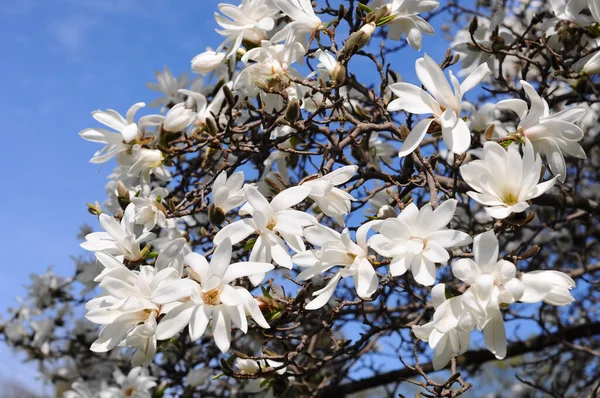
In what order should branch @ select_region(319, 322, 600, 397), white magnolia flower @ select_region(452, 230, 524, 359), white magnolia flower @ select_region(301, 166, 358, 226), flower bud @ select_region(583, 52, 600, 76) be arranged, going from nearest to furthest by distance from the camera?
white magnolia flower @ select_region(452, 230, 524, 359) < white magnolia flower @ select_region(301, 166, 358, 226) < flower bud @ select_region(583, 52, 600, 76) < branch @ select_region(319, 322, 600, 397)

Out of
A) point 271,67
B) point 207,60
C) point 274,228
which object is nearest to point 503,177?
point 274,228

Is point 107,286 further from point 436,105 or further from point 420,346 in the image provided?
point 420,346

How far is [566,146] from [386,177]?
463mm


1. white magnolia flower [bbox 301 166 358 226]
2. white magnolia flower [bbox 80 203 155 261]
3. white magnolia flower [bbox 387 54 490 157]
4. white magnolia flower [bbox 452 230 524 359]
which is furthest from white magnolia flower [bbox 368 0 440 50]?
white magnolia flower [bbox 80 203 155 261]

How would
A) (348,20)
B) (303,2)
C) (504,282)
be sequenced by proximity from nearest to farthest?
(504,282) < (303,2) < (348,20)

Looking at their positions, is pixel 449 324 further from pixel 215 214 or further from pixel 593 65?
pixel 593 65

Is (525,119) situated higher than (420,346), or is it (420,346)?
(525,119)

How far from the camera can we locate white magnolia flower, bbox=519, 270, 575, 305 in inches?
42.4

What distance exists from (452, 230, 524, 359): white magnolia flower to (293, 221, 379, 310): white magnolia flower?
18 cm

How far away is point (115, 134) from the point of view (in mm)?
1722

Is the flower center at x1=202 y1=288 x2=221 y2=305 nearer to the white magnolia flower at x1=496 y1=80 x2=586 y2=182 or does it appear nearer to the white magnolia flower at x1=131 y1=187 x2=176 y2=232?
the white magnolia flower at x1=131 y1=187 x2=176 y2=232

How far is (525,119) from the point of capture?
1.27 metres

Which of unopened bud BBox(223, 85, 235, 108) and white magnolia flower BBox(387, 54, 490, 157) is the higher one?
unopened bud BBox(223, 85, 235, 108)

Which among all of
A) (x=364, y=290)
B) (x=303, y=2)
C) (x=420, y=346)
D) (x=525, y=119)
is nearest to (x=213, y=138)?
(x=303, y=2)
